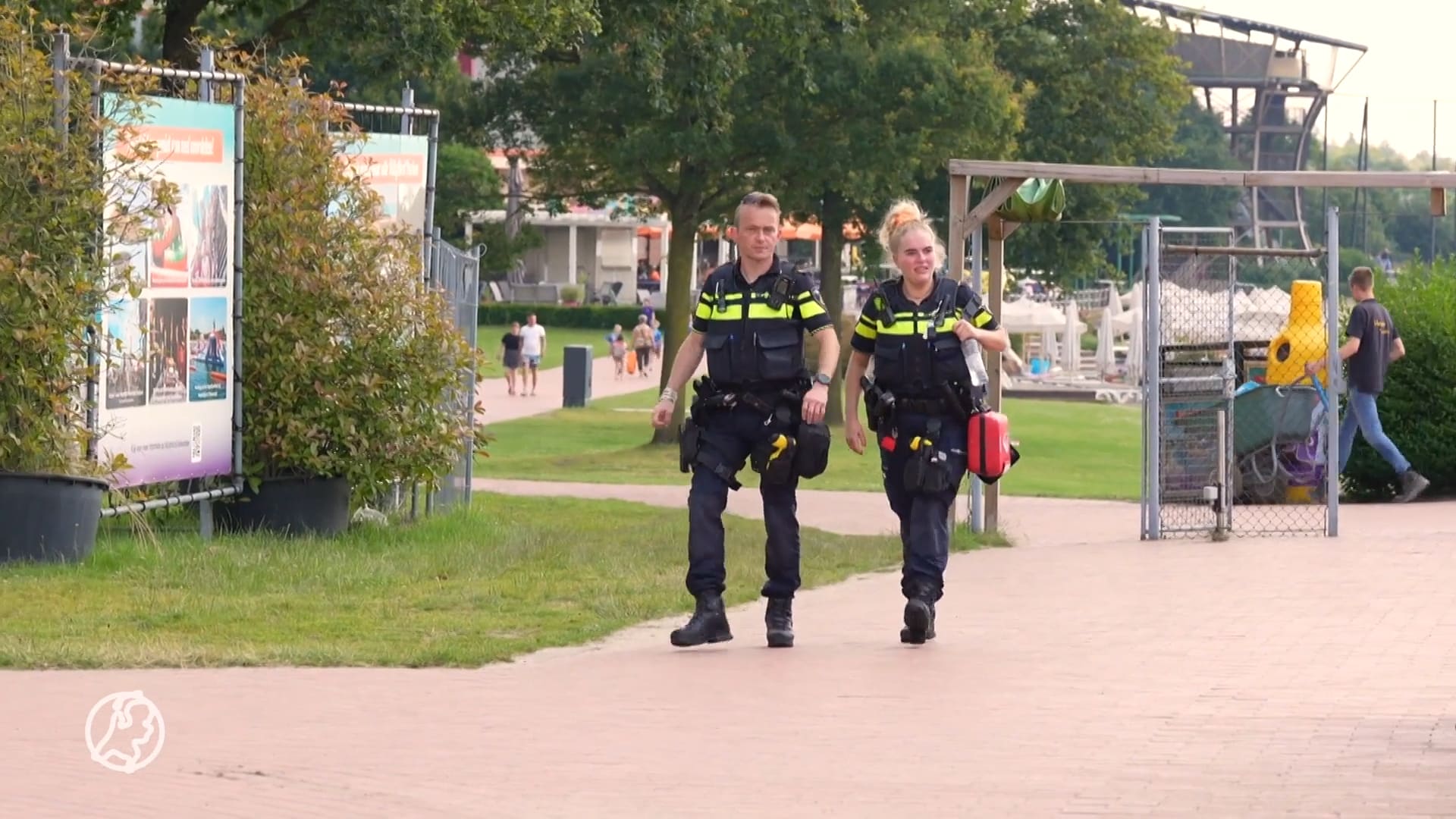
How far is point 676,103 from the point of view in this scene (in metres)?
25.3

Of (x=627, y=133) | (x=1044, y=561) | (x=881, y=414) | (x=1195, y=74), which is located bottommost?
(x=1044, y=561)

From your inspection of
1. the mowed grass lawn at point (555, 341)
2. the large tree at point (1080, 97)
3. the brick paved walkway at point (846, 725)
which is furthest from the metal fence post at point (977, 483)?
the mowed grass lawn at point (555, 341)

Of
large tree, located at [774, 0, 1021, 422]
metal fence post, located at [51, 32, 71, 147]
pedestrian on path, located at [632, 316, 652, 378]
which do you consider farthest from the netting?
pedestrian on path, located at [632, 316, 652, 378]

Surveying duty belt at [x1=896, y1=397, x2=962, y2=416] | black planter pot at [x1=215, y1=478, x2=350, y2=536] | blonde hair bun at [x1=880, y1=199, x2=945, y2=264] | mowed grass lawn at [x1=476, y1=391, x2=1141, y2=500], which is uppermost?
blonde hair bun at [x1=880, y1=199, x2=945, y2=264]

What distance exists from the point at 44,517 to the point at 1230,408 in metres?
7.39

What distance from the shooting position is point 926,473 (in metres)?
8.98

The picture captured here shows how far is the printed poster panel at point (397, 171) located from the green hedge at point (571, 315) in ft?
194

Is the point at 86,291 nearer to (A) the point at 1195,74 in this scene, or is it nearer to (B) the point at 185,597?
(B) the point at 185,597

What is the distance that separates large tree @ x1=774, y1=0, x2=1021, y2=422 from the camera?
2797cm

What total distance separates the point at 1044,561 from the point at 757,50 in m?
15.9

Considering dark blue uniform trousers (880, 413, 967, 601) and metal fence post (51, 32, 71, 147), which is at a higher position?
metal fence post (51, 32, 71, 147)

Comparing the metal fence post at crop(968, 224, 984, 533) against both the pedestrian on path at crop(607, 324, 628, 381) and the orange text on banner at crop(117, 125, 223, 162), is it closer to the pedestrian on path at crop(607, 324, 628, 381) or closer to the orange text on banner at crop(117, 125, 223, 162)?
the orange text on banner at crop(117, 125, 223, 162)

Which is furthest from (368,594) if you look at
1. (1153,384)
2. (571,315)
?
(571,315)

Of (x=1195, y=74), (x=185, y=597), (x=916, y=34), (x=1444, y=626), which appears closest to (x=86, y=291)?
(x=185, y=597)
